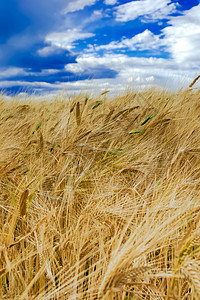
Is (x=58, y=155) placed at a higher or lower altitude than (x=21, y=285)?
higher

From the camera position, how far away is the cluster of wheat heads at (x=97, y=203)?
668mm

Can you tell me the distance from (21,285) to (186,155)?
1.15 metres

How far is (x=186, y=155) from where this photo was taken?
1.53 m

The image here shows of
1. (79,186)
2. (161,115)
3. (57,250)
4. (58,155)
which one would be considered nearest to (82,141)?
(58,155)

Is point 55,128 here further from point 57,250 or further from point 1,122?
point 57,250

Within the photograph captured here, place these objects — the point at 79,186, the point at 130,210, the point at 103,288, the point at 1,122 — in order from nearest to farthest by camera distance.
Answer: the point at 103,288 → the point at 130,210 → the point at 79,186 → the point at 1,122

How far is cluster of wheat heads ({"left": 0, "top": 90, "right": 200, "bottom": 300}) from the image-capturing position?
0.67 metres

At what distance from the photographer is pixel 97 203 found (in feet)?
3.19

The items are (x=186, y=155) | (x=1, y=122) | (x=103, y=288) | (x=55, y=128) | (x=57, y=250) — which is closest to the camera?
(x=103, y=288)

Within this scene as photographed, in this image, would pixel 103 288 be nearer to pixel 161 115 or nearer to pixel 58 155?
pixel 58 155

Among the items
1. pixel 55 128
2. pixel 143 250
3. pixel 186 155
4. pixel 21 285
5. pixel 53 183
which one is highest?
pixel 55 128

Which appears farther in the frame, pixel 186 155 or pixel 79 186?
pixel 186 155

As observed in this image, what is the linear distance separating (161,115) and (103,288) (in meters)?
1.23

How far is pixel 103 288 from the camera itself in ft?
1.80
